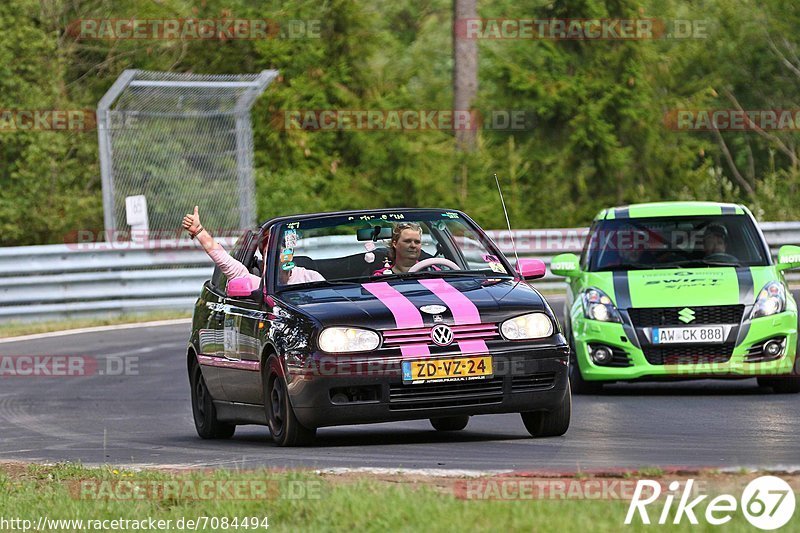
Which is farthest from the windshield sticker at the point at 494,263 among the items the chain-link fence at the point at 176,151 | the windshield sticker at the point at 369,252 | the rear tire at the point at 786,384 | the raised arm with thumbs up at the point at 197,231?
the chain-link fence at the point at 176,151

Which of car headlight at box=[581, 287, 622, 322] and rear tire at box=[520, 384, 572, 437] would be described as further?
car headlight at box=[581, 287, 622, 322]

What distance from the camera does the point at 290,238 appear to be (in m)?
11.1

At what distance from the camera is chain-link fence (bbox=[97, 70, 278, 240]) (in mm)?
24469

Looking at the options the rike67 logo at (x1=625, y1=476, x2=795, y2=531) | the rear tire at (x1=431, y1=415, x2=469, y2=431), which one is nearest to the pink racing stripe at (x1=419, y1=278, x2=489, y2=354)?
the rear tire at (x1=431, y1=415, x2=469, y2=431)

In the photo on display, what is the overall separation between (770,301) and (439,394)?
14.6ft

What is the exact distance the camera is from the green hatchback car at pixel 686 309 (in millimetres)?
13148

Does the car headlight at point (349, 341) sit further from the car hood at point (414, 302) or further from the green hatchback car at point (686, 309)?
the green hatchback car at point (686, 309)

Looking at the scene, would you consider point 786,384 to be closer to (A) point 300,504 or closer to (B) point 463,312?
(B) point 463,312

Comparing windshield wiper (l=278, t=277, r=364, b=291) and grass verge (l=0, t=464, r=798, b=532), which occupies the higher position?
windshield wiper (l=278, t=277, r=364, b=291)

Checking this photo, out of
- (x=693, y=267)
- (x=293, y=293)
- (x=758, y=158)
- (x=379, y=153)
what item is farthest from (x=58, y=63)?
(x=293, y=293)

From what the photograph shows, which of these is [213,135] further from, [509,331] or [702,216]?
[509,331]

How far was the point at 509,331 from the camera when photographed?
9867 mm

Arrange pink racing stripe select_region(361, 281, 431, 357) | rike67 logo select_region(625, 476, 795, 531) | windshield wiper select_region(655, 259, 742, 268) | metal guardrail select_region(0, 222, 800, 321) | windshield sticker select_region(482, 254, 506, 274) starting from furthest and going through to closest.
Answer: metal guardrail select_region(0, 222, 800, 321) < windshield wiper select_region(655, 259, 742, 268) < windshield sticker select_region(482, 254, 506, 274) < pink racing stripe select_region(361, 281, 431, 357) < rike67 logo select_region(625, 476, 795, 531)

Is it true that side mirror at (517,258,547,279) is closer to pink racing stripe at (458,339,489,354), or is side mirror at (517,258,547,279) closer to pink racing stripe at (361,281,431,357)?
pink racing stripe at (361,281,431,357)
